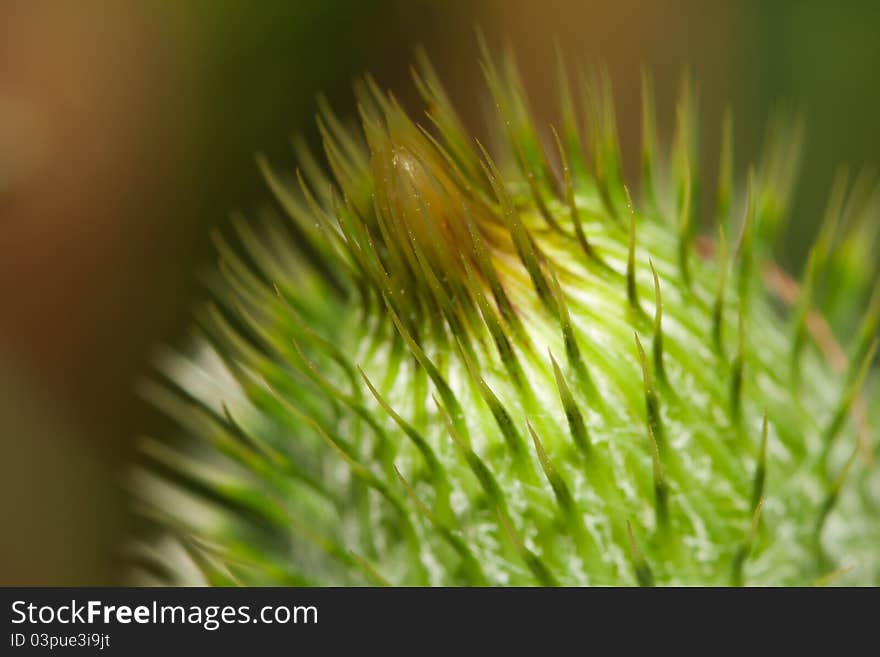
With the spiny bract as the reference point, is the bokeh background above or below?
above

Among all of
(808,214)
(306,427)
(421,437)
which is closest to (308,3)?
(808,214)

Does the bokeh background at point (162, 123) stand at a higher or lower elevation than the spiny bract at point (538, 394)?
higher

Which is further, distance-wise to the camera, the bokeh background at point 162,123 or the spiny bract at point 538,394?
the bokeh background at point 162,123

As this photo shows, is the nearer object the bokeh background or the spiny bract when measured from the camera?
the spiny bract

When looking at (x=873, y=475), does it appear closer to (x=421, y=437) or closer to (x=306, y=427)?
(x=421, y=437)
